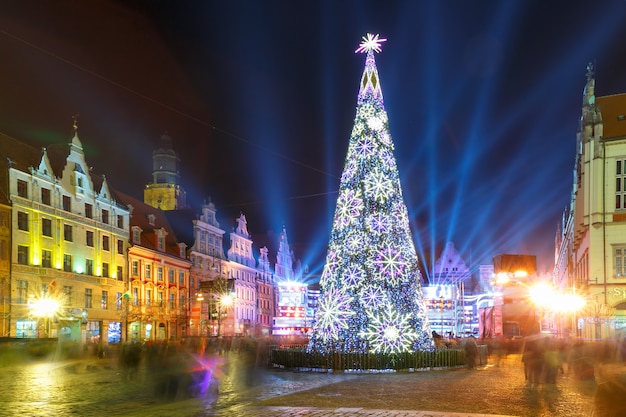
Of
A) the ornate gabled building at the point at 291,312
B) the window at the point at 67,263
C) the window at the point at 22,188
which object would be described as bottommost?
the ornate gabled building at the point at 291,312

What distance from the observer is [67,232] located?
51.9 metres

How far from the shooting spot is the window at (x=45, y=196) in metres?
49.3

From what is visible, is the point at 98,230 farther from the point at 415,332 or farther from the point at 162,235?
the point at 415,332

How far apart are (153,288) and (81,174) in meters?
14.4

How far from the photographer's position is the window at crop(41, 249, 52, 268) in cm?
4819

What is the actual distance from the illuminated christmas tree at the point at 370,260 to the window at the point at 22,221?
27403 millimetres

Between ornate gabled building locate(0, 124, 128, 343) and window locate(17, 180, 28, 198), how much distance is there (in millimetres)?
69

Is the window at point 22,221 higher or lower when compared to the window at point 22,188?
lower

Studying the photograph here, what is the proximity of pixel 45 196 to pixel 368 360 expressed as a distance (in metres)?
32.8

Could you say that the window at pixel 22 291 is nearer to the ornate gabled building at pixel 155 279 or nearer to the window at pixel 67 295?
the window at pixel 67 295

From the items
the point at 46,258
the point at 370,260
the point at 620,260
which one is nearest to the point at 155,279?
the point at 46,258

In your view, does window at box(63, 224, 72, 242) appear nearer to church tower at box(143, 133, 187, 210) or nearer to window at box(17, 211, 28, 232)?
window at box(17, 211, 28, 232)

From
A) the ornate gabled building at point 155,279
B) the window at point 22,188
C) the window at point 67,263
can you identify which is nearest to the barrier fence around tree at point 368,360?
the window at point 22,188

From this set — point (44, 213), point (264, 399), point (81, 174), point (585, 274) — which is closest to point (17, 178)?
point (44, 213)
